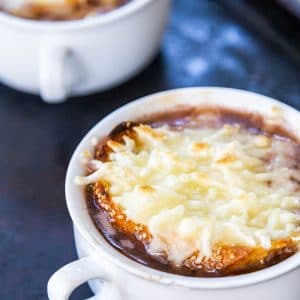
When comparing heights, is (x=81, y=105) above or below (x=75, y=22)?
below

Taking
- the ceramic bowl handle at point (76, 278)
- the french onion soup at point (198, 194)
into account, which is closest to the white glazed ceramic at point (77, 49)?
the french onion soup at point (198, 194)

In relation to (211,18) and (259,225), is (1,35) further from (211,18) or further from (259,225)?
(259,225)

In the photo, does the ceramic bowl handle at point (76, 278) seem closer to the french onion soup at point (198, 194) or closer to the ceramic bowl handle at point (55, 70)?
the french onion soup at point (198, 194)

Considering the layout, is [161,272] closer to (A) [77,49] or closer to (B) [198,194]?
(B) [198,194]

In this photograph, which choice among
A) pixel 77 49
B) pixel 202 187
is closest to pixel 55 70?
pixel 77 49

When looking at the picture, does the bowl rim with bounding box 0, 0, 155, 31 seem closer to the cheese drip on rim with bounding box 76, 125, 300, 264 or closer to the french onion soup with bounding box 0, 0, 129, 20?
the french onion soup with bounding box 0, 0, 129, 20

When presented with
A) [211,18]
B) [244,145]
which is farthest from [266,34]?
[244,145]

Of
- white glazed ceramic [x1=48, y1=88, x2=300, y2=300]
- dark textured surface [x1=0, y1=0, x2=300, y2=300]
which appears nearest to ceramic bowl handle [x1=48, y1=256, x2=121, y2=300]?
white glazed ceramic [x1=48, y1=88, x2=300, y2=300]
